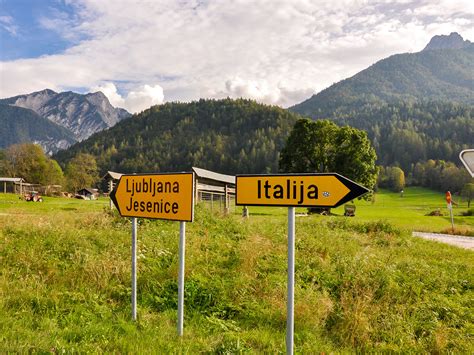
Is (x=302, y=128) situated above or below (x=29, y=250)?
above

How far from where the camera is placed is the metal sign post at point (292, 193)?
11.5 feet

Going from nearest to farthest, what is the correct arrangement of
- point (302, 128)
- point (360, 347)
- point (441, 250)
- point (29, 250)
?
point (360, 347)
point (29, 250)
point (441, 250)
point (302, 128)

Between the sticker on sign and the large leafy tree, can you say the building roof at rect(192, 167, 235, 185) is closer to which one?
the large leafy tree

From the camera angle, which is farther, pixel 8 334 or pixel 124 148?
pixel 124 148

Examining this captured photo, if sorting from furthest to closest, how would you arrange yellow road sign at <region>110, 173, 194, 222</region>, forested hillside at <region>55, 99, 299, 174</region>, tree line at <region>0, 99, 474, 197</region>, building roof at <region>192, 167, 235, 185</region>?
forested hillside at <region>55, 99, 299, 174</region> < tree line at <region>0, 99, 474, 197</region> < building roof at <region>192, 167, 235, 185</region> < yellow road sign at <region>110, 173, 194, 222</region>

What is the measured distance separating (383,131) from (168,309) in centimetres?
19114

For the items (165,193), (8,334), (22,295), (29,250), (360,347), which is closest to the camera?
(8,334)

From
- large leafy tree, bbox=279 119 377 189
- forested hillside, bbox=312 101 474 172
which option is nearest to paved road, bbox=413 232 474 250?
large leafy tree, bbox=279 119 377 189

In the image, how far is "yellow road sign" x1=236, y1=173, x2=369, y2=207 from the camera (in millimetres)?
3502

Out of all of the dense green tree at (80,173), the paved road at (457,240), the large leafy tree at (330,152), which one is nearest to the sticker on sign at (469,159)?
the paved road at (457,240)

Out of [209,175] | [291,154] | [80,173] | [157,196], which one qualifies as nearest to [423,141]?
[291,154]

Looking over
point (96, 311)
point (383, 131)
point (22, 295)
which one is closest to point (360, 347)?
point (96, 311)

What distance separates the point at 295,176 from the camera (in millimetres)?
3803

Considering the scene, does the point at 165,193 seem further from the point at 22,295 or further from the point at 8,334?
the point at 22,295
